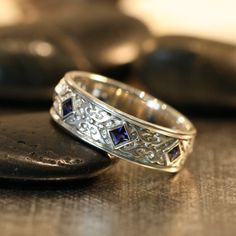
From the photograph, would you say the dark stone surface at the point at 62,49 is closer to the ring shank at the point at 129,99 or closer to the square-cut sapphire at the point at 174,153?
the ring shank at the point at 129,99

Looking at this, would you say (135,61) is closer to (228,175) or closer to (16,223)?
(228,175)

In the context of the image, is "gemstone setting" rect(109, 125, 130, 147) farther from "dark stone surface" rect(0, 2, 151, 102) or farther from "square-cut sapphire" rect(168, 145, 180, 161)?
"dark stone surface" rect(0, 2, 151, 102)

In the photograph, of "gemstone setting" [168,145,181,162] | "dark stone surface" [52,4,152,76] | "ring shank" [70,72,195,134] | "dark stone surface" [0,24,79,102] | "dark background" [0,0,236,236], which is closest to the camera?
"dark background" [0,0,236,236]

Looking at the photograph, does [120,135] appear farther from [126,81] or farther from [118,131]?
[126,81]

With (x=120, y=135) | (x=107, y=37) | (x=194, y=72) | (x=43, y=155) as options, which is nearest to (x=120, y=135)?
(x=120, y=135)

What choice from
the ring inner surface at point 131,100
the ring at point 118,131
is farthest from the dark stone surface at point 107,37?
the ring at point 118,131

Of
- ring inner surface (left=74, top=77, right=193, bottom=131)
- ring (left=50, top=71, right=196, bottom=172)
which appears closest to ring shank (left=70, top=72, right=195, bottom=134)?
ring inner surface (left=74, top=77, right=193, bottom=131)

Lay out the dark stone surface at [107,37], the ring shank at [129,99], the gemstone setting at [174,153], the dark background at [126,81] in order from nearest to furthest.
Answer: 1. the dark background at [126,81]
2. the gemstone setting at [174,153]
3. the ring shank at [129,99]
4. the dark stone surface at [107,37]
